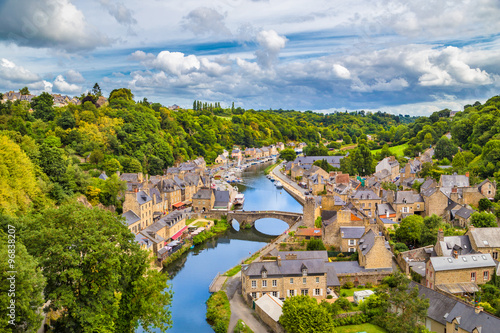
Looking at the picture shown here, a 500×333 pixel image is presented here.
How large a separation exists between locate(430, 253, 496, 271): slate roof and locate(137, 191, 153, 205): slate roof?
29.4 m

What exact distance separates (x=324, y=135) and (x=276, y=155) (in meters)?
39.0

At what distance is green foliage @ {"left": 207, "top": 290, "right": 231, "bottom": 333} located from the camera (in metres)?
24.7

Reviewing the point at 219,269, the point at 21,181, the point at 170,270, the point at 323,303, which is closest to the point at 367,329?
the point at 323,303

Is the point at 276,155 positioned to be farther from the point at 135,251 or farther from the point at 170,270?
the point at 135,251

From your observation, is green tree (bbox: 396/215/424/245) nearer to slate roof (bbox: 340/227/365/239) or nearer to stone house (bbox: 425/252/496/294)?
slate roof (bbox: 340/227/365/239)

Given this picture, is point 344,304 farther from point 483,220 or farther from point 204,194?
point 204,194

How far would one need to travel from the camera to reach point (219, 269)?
36.6 meters

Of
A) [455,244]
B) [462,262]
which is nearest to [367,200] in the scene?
[455,244]

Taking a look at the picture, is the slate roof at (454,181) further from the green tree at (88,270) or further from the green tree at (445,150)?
the green tree at (88,270)

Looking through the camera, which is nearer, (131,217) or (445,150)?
(131,217)

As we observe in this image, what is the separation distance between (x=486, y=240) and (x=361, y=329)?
534 inches

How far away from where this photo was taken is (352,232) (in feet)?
117

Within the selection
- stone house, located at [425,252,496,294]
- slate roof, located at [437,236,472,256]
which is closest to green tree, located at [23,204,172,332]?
stone house, located at [425,252,496,294]

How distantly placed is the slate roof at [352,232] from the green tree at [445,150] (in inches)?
1691
